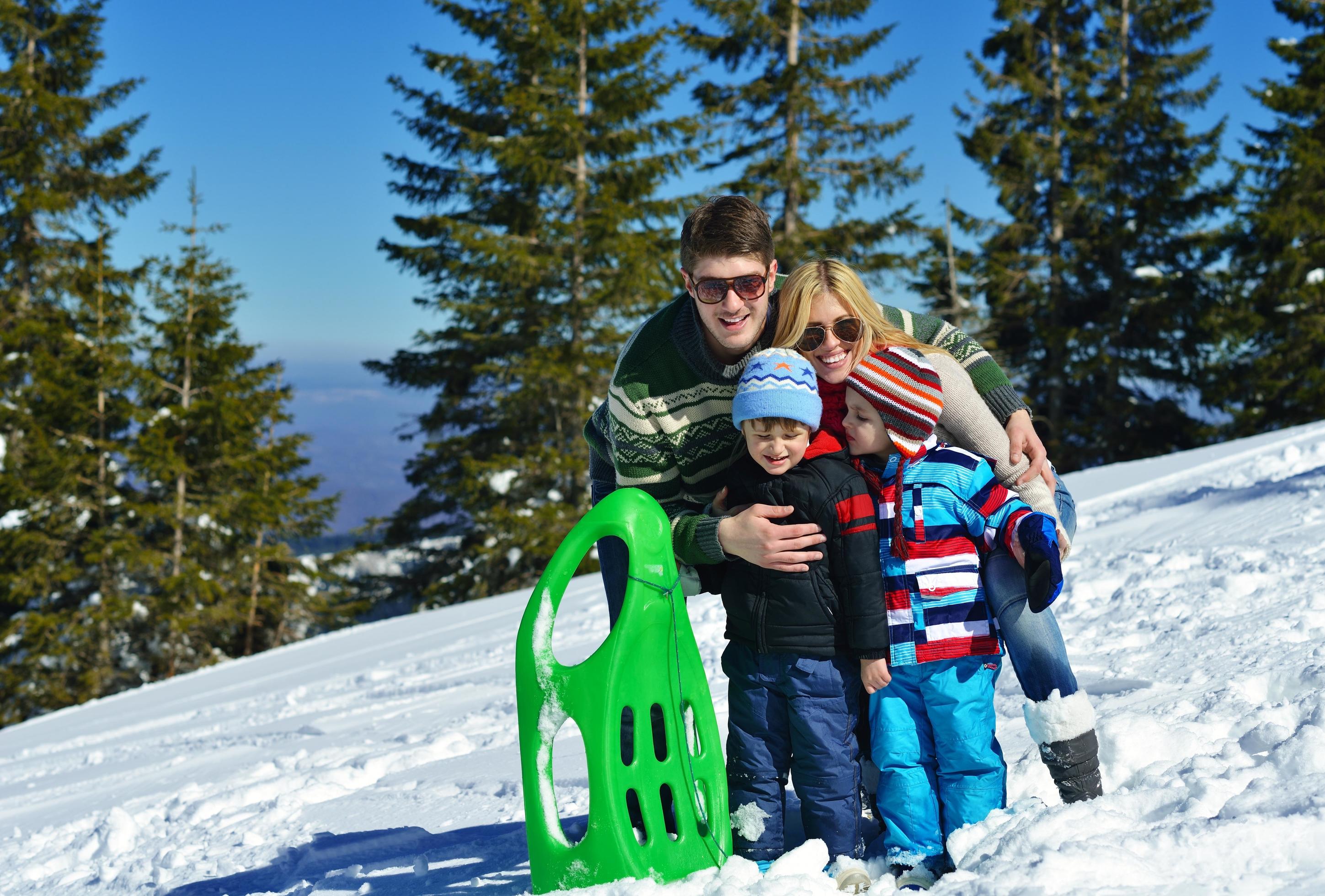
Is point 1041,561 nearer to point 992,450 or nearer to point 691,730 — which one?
point 992,450

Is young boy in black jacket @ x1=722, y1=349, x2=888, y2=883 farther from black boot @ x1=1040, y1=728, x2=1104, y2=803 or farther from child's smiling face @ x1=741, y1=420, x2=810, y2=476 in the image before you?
black boot @ x1=1040, y1=728, x2=1104, y2=803

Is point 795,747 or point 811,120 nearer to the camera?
point 795,747

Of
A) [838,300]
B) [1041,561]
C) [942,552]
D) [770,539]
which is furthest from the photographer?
[838,300]

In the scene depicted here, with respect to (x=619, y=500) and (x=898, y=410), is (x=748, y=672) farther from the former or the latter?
(x=898, y=410)

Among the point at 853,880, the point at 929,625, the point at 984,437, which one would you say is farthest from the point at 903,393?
the point at 853,880

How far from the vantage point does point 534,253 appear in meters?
15.0

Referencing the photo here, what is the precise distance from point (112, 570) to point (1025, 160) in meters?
18.5

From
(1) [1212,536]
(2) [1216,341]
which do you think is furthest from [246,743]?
(2) [1216,341]

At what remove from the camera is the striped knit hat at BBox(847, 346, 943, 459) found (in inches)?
89.4

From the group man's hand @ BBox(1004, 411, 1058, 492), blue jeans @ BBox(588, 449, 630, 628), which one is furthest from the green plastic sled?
man's hand @ BBox(1004, 411, 1058, 492)

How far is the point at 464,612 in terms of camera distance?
29.7 feet

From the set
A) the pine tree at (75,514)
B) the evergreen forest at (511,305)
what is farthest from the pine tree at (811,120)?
the pine tree at (75,514)

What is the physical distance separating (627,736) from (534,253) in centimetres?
1342

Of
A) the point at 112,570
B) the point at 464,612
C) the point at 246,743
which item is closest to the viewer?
the point at 246,743
